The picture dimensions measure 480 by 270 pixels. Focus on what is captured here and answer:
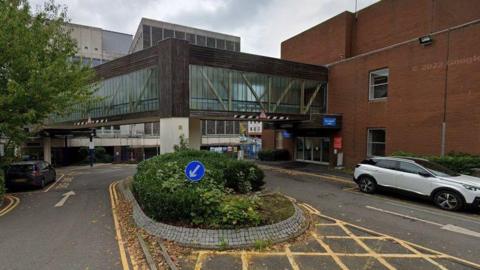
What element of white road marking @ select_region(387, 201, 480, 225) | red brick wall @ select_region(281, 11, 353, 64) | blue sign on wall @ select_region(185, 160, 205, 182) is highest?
red brick wall @ select_region(281, 11, 353, 64)

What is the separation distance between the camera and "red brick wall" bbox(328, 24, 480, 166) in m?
14.2

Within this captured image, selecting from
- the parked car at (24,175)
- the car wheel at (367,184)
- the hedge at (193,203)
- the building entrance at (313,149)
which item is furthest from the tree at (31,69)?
the building entrance at (313,149)

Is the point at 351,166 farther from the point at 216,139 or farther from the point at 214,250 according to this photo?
the point at 216,139

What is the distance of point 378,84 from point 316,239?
15.2m

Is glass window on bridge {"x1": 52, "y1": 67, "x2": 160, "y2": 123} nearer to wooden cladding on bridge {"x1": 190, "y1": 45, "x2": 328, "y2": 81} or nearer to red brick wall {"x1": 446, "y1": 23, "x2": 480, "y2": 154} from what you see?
wooden cladding on bridge {"x1": 190, "y1": 45, "x2": 328, "y2": 81}

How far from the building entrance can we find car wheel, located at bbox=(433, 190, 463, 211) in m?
12.8

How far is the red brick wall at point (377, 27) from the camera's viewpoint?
60.9 ft

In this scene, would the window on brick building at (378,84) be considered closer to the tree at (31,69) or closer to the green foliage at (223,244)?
the green foliage at (223,244)

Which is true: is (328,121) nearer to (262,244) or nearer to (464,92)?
(464,92)

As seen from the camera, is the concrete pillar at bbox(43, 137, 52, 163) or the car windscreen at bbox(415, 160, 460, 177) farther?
the concrete pillar at bbox(43, 137, 52, 163)

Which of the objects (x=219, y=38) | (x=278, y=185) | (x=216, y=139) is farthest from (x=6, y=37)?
(x=219, y=38)

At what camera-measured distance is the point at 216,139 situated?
188 feet

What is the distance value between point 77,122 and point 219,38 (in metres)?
41.5

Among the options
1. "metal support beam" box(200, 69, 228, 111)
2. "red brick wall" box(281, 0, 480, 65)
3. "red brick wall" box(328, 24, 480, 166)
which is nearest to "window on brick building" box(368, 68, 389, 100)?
"red brick wall" box(328, 24, 480, 166)
